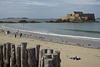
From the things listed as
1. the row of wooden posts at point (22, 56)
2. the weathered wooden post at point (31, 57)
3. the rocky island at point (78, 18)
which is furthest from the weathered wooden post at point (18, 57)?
the rocky island at point (78, 18)

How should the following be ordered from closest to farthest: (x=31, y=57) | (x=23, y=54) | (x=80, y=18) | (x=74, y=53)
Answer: (x=31, y=57) < (x=23, y=54) < (x=74, y=53) < (x=80, y=18)

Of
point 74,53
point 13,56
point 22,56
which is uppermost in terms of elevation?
point 22,56

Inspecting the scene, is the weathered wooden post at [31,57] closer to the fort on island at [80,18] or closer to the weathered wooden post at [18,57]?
the weathered wooden post at [18,57]

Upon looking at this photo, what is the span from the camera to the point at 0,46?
5.55 m

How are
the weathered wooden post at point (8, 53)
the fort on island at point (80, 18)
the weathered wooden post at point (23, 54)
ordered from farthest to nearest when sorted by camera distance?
the fort on island at point (80, 18)
the weathered wooden post at point (8, 53)
the weathered wooden post at point (23, 54)

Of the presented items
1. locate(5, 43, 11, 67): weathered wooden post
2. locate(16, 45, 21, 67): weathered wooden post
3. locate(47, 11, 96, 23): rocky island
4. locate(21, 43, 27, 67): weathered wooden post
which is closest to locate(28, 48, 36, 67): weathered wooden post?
locate(21, 43, 27, 67): weathered wooden post

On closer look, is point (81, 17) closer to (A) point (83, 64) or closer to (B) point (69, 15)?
(B) point (69, 15)

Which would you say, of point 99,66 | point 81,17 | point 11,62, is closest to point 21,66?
point 11,62

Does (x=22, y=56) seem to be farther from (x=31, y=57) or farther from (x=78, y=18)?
(x=78, y=18)

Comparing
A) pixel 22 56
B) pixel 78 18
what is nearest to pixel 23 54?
pixel 22 56

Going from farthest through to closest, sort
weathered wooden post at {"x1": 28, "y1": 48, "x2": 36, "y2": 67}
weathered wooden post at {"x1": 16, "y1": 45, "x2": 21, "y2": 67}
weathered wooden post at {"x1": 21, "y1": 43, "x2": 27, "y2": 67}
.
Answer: weathered wooden post at {"x1": 16, "y1": 45, "x2": 21, "y2": 67} → weathered wooden post at {"x1": 21, "y1": 43, "x2": 27, "y2": 67} → weathered wooden post at {"x1": 28, "y1": 48, "x2": 36, "y2": 67}

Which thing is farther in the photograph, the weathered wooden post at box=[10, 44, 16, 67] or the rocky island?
the rocky island

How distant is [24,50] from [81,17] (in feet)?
315

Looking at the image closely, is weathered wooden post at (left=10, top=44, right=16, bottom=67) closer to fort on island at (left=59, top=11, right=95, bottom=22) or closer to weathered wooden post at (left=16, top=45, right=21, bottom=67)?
weathered wooden post at (left=16, top=45, right=21, bottom=67)
